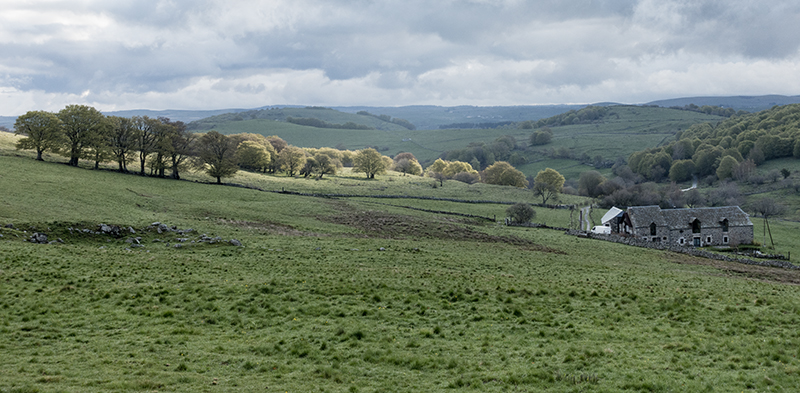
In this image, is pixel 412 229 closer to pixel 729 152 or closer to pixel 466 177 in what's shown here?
pixel 466 177

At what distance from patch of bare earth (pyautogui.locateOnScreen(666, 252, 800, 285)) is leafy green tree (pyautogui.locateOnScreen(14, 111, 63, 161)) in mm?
77097

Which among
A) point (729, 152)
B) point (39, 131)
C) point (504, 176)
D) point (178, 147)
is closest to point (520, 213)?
point (178, 147)

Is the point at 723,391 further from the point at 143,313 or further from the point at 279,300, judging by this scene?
the point at 143,313

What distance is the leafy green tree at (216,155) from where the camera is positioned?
228 ft

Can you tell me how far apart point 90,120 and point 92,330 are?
6075cm

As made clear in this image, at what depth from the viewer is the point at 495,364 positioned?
40.1 feet

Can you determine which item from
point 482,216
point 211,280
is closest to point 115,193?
point 211,280

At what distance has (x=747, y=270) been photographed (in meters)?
35.5

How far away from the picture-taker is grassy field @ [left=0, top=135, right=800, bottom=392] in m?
11.1

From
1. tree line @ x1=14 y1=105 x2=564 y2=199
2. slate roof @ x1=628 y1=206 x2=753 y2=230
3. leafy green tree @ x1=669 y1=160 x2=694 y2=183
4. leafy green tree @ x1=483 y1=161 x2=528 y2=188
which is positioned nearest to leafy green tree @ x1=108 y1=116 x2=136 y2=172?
tree line @ x1=14 y1=105 x2=564 y2=199

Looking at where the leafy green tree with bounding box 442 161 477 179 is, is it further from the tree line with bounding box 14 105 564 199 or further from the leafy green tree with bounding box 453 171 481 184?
the tree line with bounding box 14 105 564 199

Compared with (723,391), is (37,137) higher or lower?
higher

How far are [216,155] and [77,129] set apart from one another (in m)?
18.6

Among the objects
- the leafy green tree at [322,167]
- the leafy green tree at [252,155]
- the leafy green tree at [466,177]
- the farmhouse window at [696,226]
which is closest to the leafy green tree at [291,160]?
the leafy green tree at [322,167]
